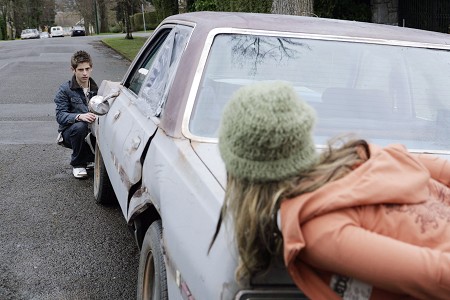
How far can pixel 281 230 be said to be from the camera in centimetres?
158

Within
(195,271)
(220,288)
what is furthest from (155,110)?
(220,288)

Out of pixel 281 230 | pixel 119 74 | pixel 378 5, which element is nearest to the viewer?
pixel 281 230

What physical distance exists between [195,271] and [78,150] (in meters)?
4.31

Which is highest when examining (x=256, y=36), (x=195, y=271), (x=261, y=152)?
(x=256, y=36)

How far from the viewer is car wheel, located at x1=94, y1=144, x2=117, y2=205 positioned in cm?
494

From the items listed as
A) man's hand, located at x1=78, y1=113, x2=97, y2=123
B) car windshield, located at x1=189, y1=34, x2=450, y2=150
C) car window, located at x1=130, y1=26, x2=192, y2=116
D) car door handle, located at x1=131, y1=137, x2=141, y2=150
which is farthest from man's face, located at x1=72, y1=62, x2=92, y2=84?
car windshield, located at x1=189, y1=34, x2=450, y2=150

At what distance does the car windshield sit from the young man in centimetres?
293

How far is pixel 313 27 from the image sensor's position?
3309mm

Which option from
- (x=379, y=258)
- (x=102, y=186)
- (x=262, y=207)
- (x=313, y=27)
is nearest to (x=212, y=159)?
(x=262, y=207)

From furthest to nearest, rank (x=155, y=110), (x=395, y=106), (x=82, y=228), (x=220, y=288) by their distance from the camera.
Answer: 1. (x=82, y=228)
2. (x=155, y=110)
3. (x=395, y=106)
4. (x=220, y=288)

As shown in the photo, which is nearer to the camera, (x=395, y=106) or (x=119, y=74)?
(x=395, y=106)

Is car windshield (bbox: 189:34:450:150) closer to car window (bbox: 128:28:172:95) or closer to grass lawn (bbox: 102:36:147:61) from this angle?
car window (bbox: 128:28:172:95)

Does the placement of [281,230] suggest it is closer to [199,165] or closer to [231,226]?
[231,226]

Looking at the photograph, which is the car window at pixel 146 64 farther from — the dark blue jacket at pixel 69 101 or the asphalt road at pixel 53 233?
A: the dark blue jacket at pixel 69 101
